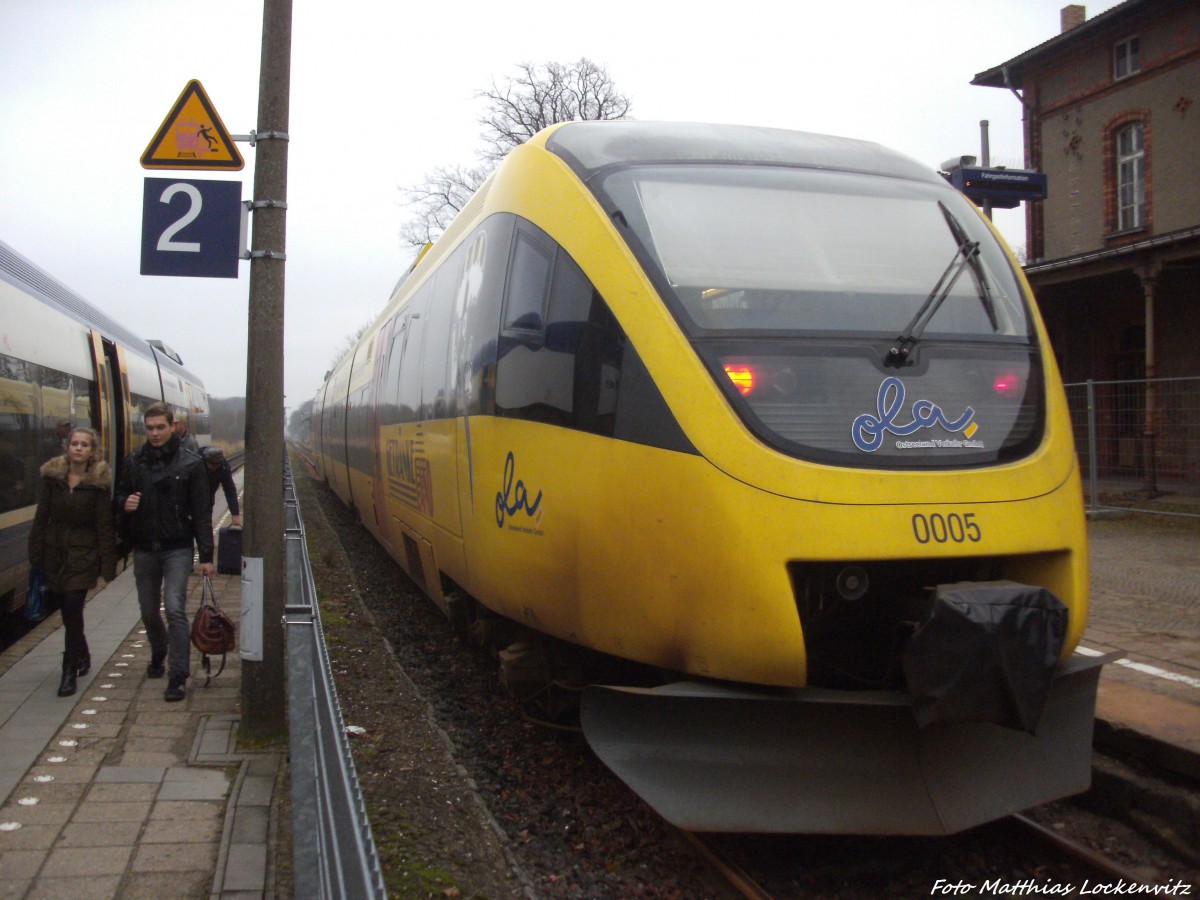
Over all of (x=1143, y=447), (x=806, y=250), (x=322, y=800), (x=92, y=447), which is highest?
(x=806, y=250)

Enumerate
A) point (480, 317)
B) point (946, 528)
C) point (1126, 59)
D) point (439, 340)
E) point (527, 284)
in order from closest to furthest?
point (946, 528) < point (527, 284) < point (480, 317) < point (439, 340) < point (1126, 59)

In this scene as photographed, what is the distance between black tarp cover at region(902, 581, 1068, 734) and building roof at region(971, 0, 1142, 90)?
793 inches

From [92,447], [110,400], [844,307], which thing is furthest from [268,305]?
[110,400]

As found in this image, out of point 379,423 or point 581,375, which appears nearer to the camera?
point 581,375

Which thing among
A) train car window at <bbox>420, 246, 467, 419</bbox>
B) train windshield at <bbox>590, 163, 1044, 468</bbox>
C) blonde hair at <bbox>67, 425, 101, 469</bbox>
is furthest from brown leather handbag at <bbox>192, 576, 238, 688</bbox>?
train windshield at <bbox>590, 163, 1044, 468</bbox>

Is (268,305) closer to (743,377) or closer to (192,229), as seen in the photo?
(192,229)

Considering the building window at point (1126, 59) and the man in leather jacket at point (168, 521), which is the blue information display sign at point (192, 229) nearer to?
the man in leather jacket at point (168, 521)

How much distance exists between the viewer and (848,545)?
12.0 ft

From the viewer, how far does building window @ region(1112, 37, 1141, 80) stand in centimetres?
2059

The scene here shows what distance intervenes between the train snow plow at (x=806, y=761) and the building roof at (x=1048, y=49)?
20155 millimetres

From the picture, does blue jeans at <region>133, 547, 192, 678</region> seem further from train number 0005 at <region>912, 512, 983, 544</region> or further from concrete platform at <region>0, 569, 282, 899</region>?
train number 0005 at <region>912, 512, 983, 544</region>

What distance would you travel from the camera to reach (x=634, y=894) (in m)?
3.89

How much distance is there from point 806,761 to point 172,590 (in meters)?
4.01

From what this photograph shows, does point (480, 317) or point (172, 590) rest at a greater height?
point (480, 317)
